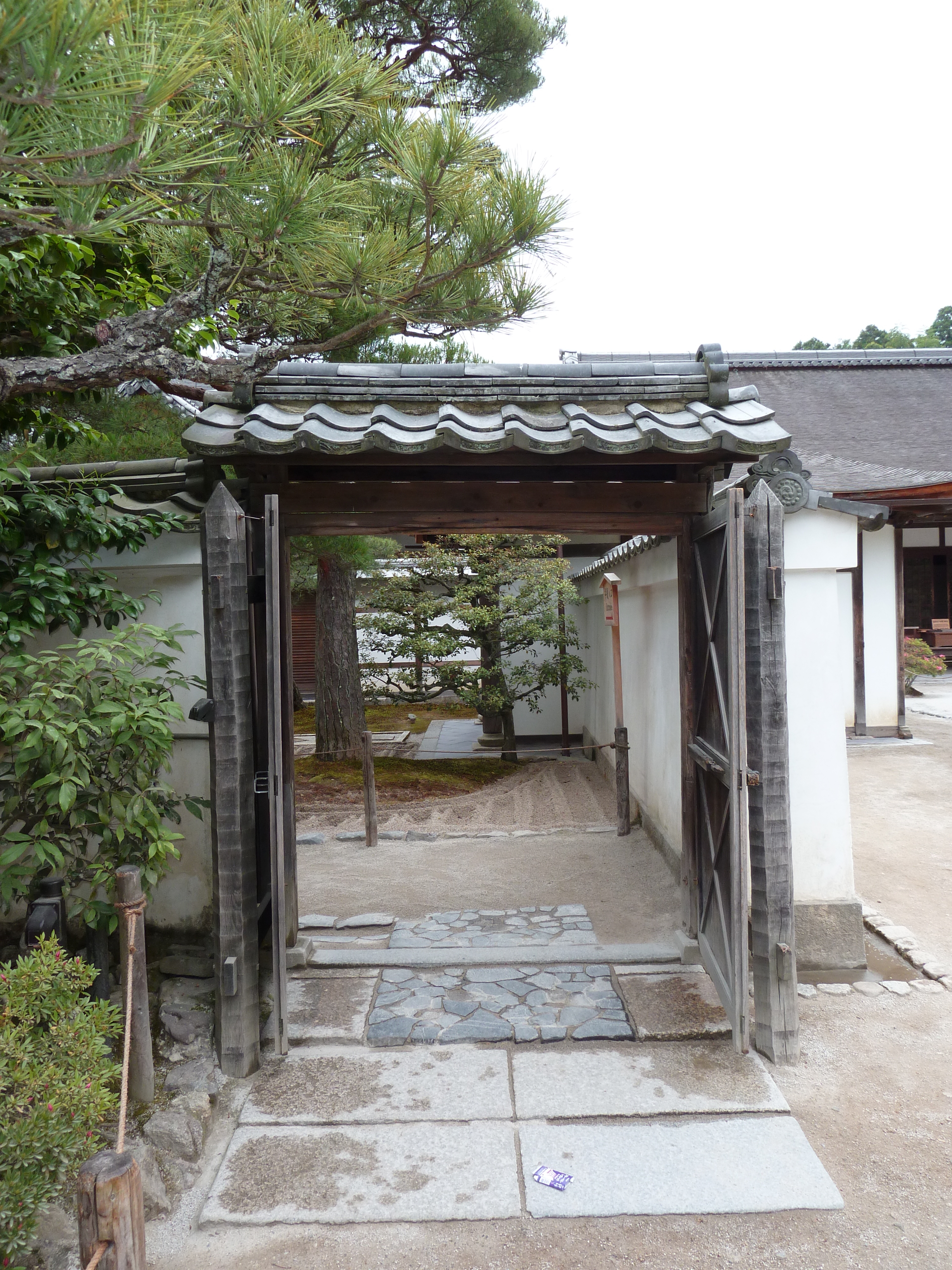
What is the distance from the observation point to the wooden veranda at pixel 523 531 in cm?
374

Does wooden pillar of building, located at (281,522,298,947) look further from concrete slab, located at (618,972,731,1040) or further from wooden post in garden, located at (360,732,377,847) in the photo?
wooden post in garden, located at (360,732,377,847)

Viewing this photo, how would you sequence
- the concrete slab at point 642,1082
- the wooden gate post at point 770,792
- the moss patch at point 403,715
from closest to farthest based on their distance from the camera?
the concrete slab at point 642,1082
the wooden gate post at point 770,792
the moss patch at point 403,715

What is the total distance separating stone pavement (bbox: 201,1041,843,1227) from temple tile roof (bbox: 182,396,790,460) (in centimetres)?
292

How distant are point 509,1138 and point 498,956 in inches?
66.1

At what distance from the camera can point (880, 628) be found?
39.1ft

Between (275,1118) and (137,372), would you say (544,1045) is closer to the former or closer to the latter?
(275,1118)

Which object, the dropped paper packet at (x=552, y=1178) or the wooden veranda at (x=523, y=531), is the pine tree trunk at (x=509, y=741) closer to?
the wooden veranda at (x=523, y=531)

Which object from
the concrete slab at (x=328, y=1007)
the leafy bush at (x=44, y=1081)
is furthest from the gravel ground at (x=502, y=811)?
the leafy bush at (x=44, y=1081)

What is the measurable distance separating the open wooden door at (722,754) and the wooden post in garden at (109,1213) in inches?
105

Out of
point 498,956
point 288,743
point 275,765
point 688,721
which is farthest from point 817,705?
point 288,743

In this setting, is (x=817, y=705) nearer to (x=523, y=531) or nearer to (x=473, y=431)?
(x=523, y=531)

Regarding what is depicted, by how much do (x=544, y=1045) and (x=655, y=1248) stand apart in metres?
1.30

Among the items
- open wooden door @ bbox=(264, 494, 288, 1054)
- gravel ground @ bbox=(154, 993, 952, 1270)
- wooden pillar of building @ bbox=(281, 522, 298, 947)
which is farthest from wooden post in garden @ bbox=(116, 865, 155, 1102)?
wooden pillar of building @ bbox=(281, 522, 298, 947)

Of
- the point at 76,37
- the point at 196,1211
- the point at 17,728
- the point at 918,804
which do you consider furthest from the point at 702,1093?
the point at 918,804
